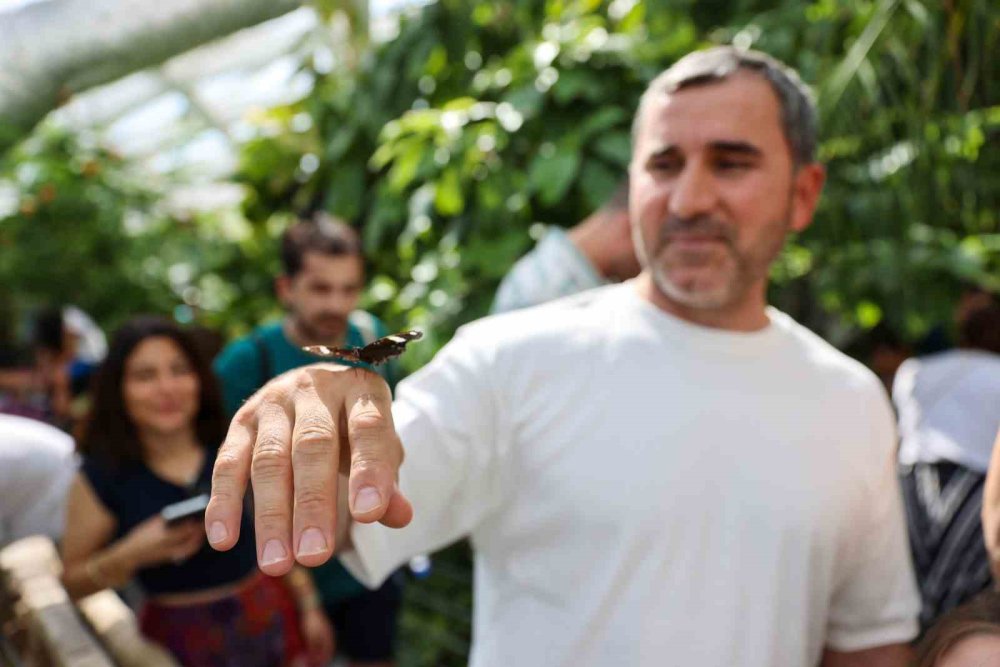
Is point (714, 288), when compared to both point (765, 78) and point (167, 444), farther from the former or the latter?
point (167, 444)

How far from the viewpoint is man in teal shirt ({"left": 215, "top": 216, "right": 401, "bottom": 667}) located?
2898 mm

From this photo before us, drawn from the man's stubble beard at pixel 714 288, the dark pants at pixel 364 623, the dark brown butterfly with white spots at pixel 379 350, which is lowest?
the dark pants at pixel 364 623

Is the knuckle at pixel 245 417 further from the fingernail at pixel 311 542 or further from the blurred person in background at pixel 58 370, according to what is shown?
the blurred person in background at pixel 58 370

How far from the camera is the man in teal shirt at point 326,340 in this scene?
9.51ft

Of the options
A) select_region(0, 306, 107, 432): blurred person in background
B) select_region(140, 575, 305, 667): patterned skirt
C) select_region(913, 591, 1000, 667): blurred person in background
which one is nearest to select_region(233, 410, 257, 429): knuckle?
select_region(913, 591, 1000, 667): blurred person in background

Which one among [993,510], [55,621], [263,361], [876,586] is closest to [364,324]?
[263,361]

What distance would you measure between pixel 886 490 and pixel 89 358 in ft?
16.9

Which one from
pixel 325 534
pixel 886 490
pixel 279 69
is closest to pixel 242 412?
pixel 325 534

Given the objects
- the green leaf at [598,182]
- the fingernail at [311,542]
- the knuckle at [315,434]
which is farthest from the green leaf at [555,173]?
the fingernail at [311,542]

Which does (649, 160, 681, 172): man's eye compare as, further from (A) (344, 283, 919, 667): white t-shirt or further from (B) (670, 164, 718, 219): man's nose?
(A) (344, 283, 919, 667): white t-shirt

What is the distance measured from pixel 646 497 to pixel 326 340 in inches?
73.6

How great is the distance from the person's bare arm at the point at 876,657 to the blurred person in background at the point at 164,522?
133 centimetres

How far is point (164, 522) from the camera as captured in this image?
2.18 m

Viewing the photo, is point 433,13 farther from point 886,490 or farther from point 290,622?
point 886,490
